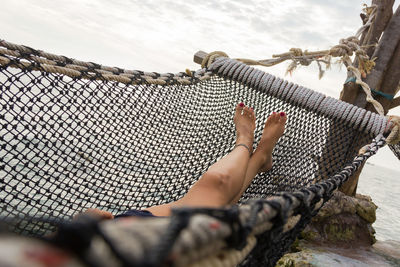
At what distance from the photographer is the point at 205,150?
1.52m

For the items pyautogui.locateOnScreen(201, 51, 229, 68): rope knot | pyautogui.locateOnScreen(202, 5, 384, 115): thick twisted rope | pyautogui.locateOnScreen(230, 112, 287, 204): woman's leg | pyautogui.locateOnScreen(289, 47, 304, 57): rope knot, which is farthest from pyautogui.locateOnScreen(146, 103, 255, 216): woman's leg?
pyautogui.locateOnScreen(289, 47, 304, 57): rope knot

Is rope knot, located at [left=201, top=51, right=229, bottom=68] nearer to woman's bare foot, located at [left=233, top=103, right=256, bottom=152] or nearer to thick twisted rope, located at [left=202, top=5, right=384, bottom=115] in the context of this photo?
thick twisted rope, located at [left=202, top=5, right=384, bottom=115]

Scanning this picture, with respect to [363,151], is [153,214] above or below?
below

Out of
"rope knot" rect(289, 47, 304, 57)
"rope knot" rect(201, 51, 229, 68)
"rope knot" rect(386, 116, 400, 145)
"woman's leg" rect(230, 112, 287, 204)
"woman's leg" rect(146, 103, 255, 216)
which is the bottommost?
"woman's leg" rect(146, 103, 255, 216)

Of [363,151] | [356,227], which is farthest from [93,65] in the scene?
[356,227]

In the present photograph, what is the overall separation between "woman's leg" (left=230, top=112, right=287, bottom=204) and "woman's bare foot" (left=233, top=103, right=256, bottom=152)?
5cm

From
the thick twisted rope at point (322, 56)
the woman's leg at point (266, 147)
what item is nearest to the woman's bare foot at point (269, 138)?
the woman's leg at point (266, 147)

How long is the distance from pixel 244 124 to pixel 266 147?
0.17 meters

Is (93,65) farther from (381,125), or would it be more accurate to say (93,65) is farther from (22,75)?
(381,125)

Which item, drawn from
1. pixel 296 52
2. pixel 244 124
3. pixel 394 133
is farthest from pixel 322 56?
pixel 244 124

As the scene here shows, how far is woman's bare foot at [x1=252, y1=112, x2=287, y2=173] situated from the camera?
135cm

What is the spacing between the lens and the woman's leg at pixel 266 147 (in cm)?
127

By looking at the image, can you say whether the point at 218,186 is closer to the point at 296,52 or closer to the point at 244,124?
the point at 244,124

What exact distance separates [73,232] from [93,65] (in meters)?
1.07
